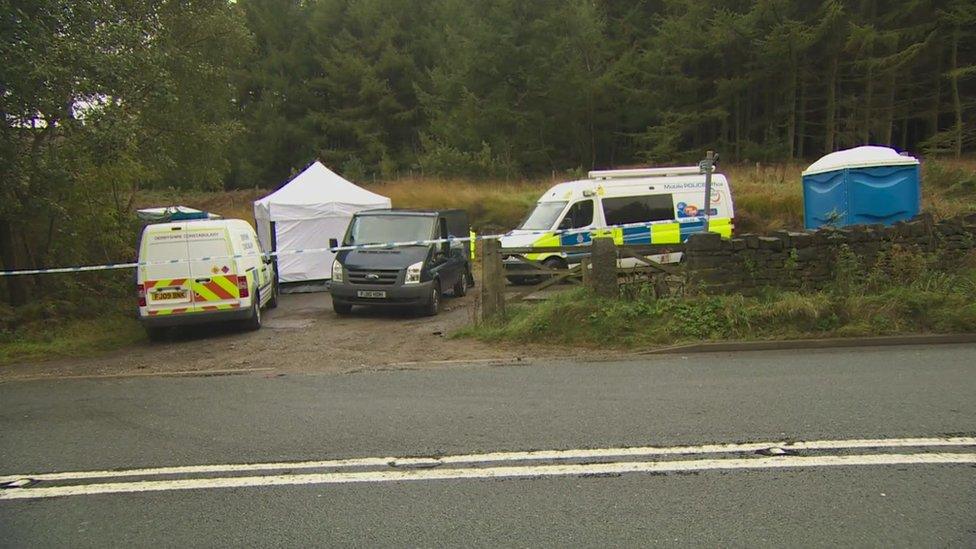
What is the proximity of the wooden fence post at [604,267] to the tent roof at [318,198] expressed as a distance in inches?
Result: 356

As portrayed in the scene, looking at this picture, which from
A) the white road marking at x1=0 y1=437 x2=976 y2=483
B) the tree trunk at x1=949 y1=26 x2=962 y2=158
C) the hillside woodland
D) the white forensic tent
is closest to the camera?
the white road marking at x1=0 y1=437 x2=976 y2=483

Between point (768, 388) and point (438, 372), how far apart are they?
3676 millimetres

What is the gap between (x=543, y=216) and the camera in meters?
15.8

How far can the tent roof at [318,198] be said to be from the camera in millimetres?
17094

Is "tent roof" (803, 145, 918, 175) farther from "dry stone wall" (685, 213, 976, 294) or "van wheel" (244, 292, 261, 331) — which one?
"van wheel" (244, 292, 261, 331)

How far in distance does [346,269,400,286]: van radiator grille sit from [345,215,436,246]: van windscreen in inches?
38.1

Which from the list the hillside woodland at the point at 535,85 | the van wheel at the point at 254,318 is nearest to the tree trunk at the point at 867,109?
the hillside woodland at the point at 535,85

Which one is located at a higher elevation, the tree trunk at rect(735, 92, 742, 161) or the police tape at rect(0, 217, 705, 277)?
the tree trunk at rect(735, 92, 742, 161)

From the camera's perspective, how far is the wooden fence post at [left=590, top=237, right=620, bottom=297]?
32.3ft

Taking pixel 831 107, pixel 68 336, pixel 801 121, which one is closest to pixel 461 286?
pixel 68 336

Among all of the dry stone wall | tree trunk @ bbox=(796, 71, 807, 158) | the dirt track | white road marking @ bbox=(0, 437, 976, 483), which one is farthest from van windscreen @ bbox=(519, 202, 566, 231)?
tree trunk @ bbox=(796, 71, 807, 158)

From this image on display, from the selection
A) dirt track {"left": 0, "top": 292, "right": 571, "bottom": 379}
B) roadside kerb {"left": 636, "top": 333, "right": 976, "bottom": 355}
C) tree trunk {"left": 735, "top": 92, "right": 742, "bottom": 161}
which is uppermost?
tree trunk {"left": 735, "top": 92, "right": 742, "bottom": 161}

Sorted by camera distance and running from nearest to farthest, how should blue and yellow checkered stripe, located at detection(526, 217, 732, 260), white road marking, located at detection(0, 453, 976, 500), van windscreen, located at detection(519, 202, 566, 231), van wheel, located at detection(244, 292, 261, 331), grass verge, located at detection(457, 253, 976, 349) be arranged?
white road marking, located at detection(0, 453, 976, 500), grass verge, located at detection(457, 253, 976, 349), van wheel, located at detection(244, 292, 261, 331), blue and yellow checkered stripe, located at detection(526, 217, 732, 260), van windscreen, located at detection(519, 202, 566, 231)

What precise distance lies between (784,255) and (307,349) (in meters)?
7.42
